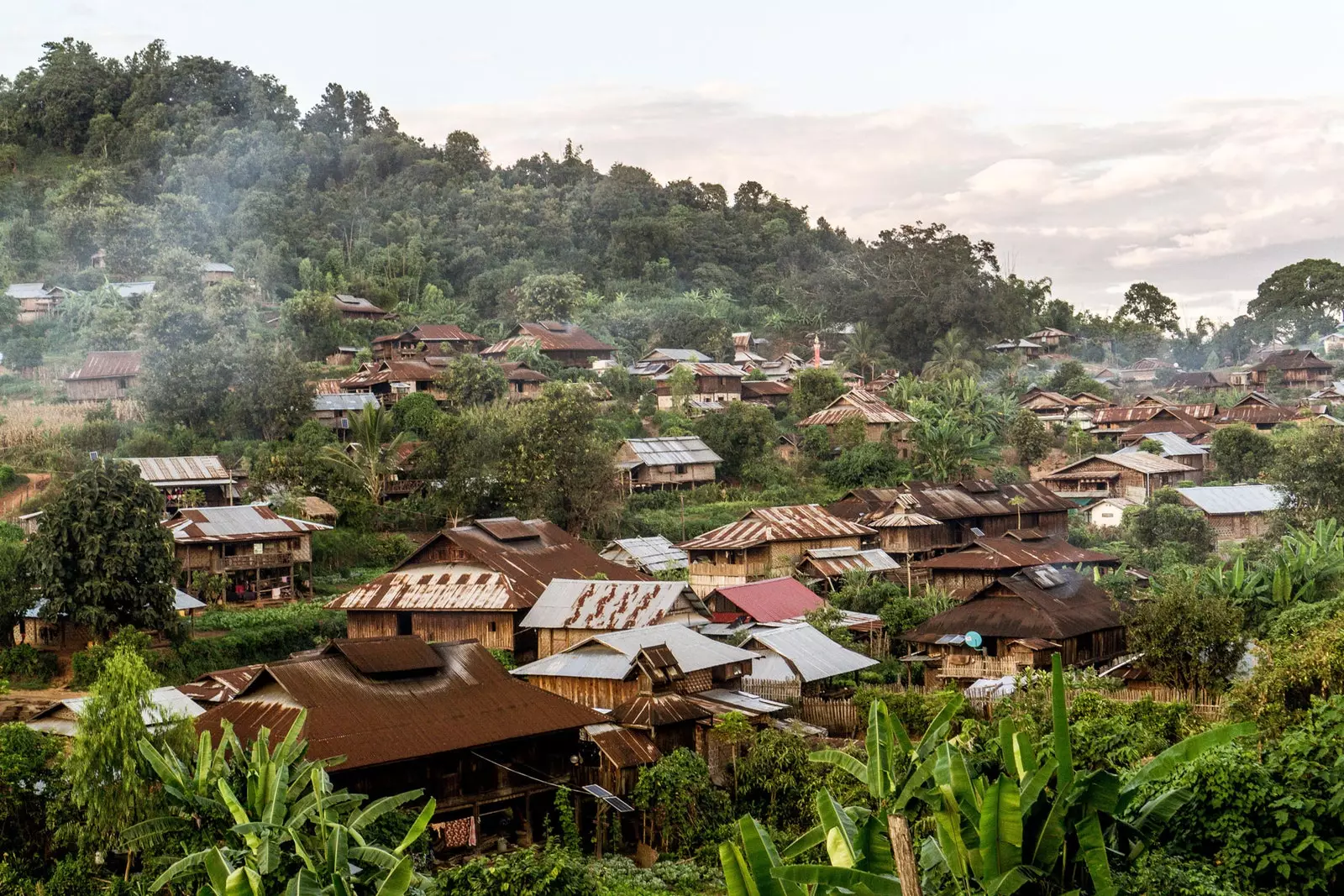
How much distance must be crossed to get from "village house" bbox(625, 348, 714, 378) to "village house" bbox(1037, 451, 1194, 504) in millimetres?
16578

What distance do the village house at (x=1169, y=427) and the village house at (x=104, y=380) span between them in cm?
3833

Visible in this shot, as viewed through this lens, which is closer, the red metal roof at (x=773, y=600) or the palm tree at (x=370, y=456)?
the red metal roof at (x=773, y=600)

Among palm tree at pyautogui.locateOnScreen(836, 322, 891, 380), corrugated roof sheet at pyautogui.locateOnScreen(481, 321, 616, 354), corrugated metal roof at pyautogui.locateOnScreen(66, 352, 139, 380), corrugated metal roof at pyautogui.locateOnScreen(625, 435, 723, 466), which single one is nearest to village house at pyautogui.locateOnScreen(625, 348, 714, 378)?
corrugated roof sheet at pyautogui.locateOnScreen(481, 321, 616, 354)

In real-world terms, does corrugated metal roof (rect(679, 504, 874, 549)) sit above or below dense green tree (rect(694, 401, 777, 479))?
below

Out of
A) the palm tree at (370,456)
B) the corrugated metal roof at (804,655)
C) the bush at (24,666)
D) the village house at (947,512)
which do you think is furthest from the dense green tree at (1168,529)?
the bush at (24,666)

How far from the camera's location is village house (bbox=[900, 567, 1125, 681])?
26.4m

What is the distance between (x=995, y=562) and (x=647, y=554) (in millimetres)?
9205

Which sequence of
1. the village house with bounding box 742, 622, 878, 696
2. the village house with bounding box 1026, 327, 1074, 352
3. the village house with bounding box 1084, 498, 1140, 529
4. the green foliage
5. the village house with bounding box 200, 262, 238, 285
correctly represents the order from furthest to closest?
1. the village house with bounding box 1026, 327, 1074, 352
2. the village house with bounding box 200, 262, 238, 285
3. the village house with bounding box 1084, 498, 1140, 529
4. the village house with bounding box 742, 622, 878, 696
5. the green foliage

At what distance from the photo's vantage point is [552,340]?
57.5 metres

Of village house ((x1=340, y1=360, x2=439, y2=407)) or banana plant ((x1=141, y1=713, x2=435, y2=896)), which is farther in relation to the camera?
village house ((x1=340, y1=360, x2=439, y2=407))

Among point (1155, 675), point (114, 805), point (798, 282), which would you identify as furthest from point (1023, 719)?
point (798, 282)

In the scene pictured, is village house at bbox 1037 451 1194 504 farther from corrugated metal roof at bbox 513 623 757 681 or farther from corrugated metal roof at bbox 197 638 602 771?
corrugated metal roof at bbox 197 638 602 771

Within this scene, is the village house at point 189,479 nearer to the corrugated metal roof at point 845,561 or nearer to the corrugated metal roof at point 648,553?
the corrugated metal roof at point 648,553

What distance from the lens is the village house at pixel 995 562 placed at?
111 feet
